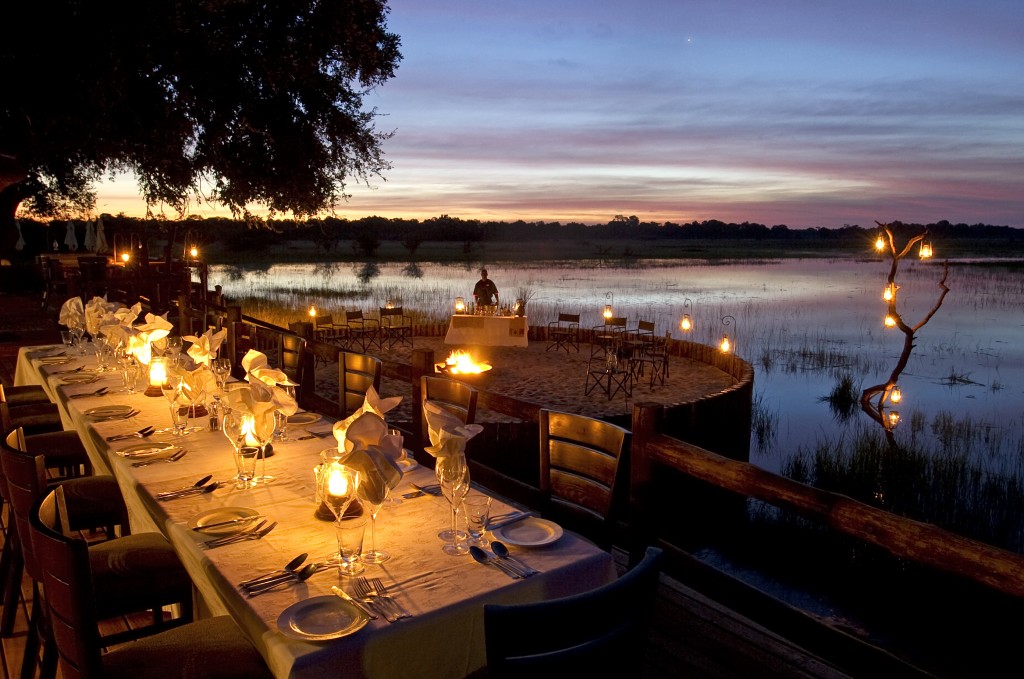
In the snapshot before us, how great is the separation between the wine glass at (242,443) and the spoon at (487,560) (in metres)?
1.10

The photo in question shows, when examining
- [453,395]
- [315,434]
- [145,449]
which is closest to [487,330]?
[453,395]

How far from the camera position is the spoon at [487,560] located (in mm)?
2012

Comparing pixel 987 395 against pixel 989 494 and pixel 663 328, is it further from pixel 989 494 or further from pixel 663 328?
pixel 663 328

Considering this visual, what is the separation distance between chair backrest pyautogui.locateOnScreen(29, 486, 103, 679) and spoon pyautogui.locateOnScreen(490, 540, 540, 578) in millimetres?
1071

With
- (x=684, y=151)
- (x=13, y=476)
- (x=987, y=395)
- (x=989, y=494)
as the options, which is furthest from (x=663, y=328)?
(x=13, y=476)

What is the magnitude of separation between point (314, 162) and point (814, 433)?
8.97 metres

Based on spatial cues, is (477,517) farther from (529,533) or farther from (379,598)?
(379,598)

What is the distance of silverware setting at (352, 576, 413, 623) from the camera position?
175cm

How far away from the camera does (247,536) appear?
224cm

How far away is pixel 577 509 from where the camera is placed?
3074mm

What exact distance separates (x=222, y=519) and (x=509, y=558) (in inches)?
39.9

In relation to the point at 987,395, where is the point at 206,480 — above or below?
above

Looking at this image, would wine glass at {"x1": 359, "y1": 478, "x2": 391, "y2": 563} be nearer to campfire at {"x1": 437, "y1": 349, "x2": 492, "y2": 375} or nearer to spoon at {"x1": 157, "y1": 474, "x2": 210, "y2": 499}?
spoon at {"x1": 157, "y1": 474, "x2": 210, "y2": 499}

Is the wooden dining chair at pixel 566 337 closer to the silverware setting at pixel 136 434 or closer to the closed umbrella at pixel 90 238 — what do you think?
the silverware setting at pixel 136 434
